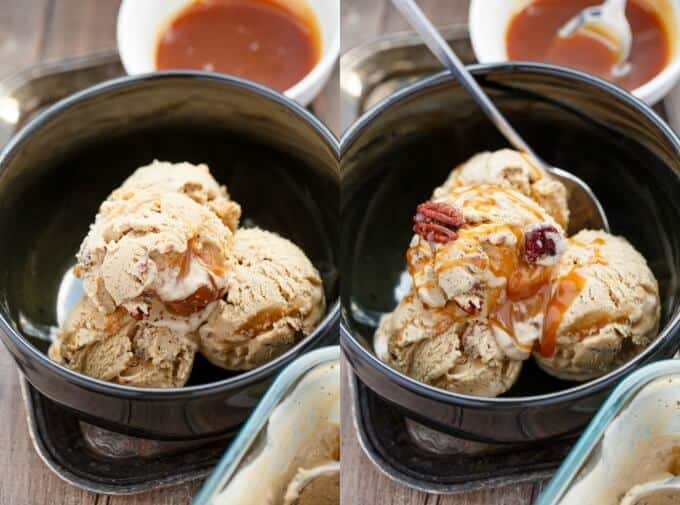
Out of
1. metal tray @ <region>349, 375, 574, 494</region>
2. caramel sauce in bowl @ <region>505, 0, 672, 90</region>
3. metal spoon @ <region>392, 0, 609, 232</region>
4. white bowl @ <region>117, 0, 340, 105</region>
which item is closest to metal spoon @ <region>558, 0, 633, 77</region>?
caramel sauce in bowl @ <region>505, 0, 672, 90</region>

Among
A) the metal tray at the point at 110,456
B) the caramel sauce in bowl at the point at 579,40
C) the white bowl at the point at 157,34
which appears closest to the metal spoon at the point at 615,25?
the caramel sauce in bowl at the point at 579,40

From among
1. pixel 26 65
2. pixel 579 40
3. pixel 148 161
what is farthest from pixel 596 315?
pixel 26 65

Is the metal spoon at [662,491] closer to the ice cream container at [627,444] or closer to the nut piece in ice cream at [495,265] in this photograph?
the ice cream container at [627,444]

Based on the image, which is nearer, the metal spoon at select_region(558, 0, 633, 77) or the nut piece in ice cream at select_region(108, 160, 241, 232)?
the nut piece in ice cream at select_region(108, 160, 241, 232)

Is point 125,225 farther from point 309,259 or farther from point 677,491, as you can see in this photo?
point 677,491

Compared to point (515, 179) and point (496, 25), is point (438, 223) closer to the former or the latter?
point (515, 179)

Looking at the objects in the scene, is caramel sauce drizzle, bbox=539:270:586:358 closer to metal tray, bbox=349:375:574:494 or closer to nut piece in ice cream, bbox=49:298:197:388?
metal tray, bbox=349:375:574:494
